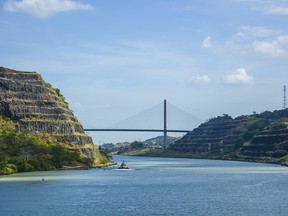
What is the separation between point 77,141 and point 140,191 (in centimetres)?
8580

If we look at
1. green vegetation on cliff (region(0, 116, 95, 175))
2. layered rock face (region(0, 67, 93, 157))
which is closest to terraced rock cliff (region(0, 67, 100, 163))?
layered rock face (region(0, 67, 93, 157))

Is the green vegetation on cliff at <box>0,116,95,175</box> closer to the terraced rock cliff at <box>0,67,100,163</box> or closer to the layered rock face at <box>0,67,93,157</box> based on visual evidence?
the terraced rock cliff at <box>0,67,100,163</box>

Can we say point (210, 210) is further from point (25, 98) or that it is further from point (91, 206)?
point (25, 98)

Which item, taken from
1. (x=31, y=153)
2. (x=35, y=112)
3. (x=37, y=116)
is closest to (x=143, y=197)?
(x=31, y=153)

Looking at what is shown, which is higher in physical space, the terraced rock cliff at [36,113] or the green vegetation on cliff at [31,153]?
the terraced rock cliff at [36,113]

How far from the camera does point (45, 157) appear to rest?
176 m

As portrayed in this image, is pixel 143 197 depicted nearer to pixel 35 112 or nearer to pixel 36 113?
pixel 36 113

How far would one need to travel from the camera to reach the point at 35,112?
636 ft

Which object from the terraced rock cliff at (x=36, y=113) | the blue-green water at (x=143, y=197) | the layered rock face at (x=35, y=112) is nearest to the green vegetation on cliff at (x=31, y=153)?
the terraced rock cliff at (x=36, y=113)

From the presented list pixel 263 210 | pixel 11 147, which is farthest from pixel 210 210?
pixel 11 147

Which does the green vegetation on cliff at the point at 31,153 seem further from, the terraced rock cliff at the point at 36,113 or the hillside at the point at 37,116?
the terraced rock cliff at the point at 36,113

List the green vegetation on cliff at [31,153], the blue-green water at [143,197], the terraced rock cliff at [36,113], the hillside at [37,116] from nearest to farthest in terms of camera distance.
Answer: the blue-green water at [143,197], the green vegetation on cliff at [31,153], the hillside at [37,116], the terraced rock cliff at [36,113]

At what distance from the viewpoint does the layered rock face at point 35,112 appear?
624ft

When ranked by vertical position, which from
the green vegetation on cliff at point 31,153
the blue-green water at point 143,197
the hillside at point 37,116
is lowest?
the blue-green water at point 143,197
